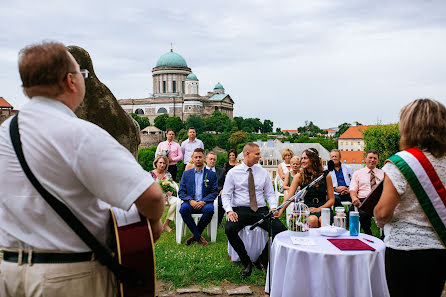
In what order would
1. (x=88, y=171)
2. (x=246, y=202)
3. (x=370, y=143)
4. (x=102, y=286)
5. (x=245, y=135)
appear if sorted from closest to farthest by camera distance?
(x=88, y=171) < (x=102, y=286) < (x=246, y=202) < (x=370, y=143) < (x=245, y=135)

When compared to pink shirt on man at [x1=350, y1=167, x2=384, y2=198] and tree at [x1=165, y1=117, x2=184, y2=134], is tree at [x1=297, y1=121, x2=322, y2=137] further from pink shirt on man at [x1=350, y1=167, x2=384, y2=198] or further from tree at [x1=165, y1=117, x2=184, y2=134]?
pink shirt on man at [x1=350, y1=167, x2=384, y2=198]

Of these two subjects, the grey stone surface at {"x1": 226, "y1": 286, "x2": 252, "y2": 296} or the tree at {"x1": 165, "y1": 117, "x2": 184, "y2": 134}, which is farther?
the tree at {"x1": 165, "y1": 117, "x2": 184, "y2": 134}

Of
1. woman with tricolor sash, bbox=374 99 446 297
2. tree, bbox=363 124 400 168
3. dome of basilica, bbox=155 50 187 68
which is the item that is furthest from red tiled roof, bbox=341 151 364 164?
woman with tricolor sash, bbox=374 99 446 297

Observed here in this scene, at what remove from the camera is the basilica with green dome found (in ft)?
318

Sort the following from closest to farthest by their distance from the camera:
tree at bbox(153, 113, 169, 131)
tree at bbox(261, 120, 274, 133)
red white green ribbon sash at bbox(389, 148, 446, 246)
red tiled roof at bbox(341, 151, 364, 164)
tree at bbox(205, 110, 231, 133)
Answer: red white green ribbon sash at bbox(389, 148, 446, 246) < red tiled roof at bbox(341, 151, 364, 164) < tree at bbox(205, 110, 231, 133) < tree at bbox(153, 113, 169, 131) < tree at bbox(261, 120, 274, 133)

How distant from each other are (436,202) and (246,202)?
11.8 ft

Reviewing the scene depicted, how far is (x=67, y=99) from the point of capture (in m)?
1.53

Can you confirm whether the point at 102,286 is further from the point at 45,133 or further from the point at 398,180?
the point at 398,180

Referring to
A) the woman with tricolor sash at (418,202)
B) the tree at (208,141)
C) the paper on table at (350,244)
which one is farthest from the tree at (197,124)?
the woman with tricolor sash at (418,202)

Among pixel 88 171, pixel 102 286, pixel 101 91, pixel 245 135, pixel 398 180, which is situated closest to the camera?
pixel 88 171

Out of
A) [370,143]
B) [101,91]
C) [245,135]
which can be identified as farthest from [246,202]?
[245,135]

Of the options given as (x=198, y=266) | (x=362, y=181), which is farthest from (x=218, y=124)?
(x=198, y=266)

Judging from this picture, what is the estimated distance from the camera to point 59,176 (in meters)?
1.42

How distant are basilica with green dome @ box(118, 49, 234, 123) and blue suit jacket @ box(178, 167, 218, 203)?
89.3 meters
